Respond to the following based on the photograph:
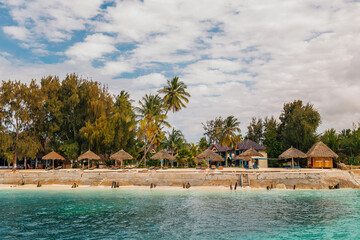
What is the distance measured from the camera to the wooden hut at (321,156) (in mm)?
36875

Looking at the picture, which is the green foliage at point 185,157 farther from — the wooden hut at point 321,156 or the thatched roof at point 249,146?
the wooden hut at point 321,156

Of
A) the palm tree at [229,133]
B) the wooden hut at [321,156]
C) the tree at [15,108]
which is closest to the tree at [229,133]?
the palm tree at [229,133]

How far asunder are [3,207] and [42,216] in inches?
208

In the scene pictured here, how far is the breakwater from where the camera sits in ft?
98.7

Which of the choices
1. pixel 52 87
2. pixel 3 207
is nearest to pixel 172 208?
pixel 3 207

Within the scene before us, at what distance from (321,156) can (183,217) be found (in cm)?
2678

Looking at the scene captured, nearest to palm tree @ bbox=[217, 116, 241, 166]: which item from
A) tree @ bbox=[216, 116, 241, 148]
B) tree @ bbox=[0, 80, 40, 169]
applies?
tree @ bbox=[216, 116, 241, 148]

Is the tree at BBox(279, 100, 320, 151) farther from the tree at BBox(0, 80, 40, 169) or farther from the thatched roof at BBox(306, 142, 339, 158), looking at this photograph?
the tree at BBox(0, 80, 40, 169)

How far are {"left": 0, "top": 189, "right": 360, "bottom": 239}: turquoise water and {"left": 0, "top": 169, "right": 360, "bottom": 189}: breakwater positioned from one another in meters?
4.72

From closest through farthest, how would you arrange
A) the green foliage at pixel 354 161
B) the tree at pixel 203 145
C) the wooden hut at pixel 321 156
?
the wooden hut at pixel 321 156 < the green foliage at pixel 354 161 < the tree at pixel 203 145

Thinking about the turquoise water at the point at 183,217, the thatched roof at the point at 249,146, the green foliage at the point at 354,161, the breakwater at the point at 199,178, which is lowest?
the turquoise water at the point at 183,217

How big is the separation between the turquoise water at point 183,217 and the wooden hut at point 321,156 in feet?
41.0

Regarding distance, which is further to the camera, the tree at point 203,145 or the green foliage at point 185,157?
the tree at point 203,145

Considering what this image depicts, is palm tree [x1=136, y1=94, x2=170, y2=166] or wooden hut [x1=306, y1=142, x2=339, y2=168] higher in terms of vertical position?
palm tree [x1=136, y1=94, x2=170, y2=166]
